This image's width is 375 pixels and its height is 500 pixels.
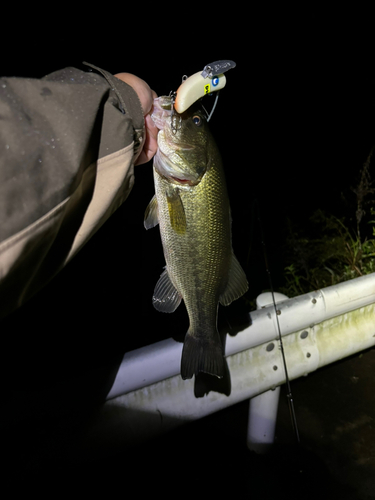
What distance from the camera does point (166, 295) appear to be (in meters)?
1.89

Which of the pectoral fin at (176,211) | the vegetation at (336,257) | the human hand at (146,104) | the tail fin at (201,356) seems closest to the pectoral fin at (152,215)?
the pectoral fin at (176,211)

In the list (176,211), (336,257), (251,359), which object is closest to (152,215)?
(176,211)

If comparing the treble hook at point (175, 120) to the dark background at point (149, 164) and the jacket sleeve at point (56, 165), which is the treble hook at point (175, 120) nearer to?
the jacket sleeve at point (56, 165)

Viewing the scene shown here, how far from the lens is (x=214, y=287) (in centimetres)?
185

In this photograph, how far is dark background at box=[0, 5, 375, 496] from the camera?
3.55 m

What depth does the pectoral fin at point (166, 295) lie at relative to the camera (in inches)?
73.0

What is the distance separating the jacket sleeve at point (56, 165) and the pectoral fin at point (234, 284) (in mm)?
776

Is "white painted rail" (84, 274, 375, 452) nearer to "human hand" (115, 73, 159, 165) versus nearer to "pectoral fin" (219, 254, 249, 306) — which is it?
"pectoral fin" (219, 254, 249, 306)

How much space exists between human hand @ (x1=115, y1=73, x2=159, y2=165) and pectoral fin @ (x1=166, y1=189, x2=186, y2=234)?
0.73ft

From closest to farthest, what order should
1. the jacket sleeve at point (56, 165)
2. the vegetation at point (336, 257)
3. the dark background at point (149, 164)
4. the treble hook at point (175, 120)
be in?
the jacket sleeve at point (56, 165) < the treble hook at point (175, 120) < the dark background at point (149, 164) < the vegetation at point (336, 257)

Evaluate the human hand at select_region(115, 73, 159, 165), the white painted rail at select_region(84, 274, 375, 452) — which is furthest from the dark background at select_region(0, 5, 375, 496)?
the human hand at select_region(115, 73, 159, 165)

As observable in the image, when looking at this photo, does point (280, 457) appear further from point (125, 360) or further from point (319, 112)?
point (319, 112)

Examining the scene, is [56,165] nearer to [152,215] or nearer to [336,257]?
[152,215]

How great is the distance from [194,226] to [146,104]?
22.2 inches
